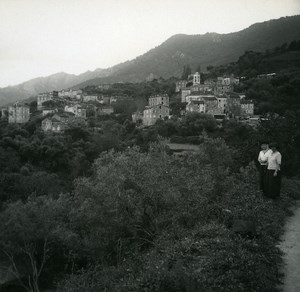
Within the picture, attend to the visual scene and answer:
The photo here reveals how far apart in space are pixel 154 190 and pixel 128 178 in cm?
153

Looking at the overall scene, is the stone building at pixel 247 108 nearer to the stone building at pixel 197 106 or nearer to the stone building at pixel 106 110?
the stone building at pixel 197 106

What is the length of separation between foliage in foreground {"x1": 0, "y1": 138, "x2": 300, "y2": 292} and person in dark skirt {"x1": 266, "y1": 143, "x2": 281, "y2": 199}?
1.46ft

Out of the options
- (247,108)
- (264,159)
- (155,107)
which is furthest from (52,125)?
(264,159)

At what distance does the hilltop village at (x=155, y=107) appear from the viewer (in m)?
77.6

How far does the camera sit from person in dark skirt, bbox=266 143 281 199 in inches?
479

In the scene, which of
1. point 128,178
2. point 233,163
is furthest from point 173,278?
point 233,163

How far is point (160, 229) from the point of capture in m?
13.1

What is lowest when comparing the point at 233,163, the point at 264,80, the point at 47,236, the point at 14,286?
the point at 14,286

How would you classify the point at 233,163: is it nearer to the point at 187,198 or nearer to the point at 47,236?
the point at 187,198

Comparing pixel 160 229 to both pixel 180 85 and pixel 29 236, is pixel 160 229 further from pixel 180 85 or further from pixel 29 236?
pixel 180 85

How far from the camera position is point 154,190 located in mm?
14398

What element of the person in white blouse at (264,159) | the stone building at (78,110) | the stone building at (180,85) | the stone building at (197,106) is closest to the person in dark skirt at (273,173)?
the person in white blouse at (264,159)

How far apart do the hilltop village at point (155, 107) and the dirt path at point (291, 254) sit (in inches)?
2276

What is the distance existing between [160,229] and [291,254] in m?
5.59
